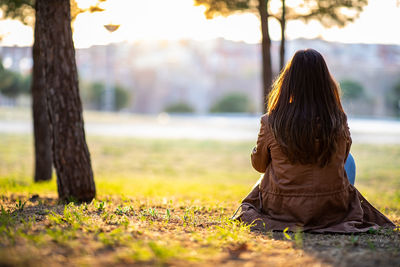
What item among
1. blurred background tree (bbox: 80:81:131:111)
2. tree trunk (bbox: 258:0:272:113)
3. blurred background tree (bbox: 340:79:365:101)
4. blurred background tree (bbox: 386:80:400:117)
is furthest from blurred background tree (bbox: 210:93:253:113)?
tree trunk (bbox: 258:0:272:113)

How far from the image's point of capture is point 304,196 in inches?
132

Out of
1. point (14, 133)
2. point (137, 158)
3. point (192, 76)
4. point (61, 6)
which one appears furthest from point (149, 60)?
point (61, 6)

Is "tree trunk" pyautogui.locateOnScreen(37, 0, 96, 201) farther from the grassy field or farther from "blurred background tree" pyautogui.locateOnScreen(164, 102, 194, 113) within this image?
"blurred background tree" pyautogui.locateOnScreen(164, 102, 194, 113)

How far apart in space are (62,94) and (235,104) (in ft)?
114

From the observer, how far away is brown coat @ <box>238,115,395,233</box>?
333 centimetres

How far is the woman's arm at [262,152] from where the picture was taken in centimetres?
339

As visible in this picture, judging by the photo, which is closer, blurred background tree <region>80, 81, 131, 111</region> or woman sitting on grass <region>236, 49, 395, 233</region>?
woman sitting on grass <region>236, 49, 395, 233</region>

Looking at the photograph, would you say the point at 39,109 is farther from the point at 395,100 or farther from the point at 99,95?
the point at 99,95

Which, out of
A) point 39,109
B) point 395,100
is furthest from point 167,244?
point 395,100

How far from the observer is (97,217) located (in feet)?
11.1

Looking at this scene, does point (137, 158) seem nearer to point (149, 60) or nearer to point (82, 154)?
point (82, 154)

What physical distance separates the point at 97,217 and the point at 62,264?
1.26 meters

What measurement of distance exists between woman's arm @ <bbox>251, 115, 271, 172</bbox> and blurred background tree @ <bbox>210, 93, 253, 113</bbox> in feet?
117

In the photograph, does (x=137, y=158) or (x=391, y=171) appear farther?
(x=137, y=158)
